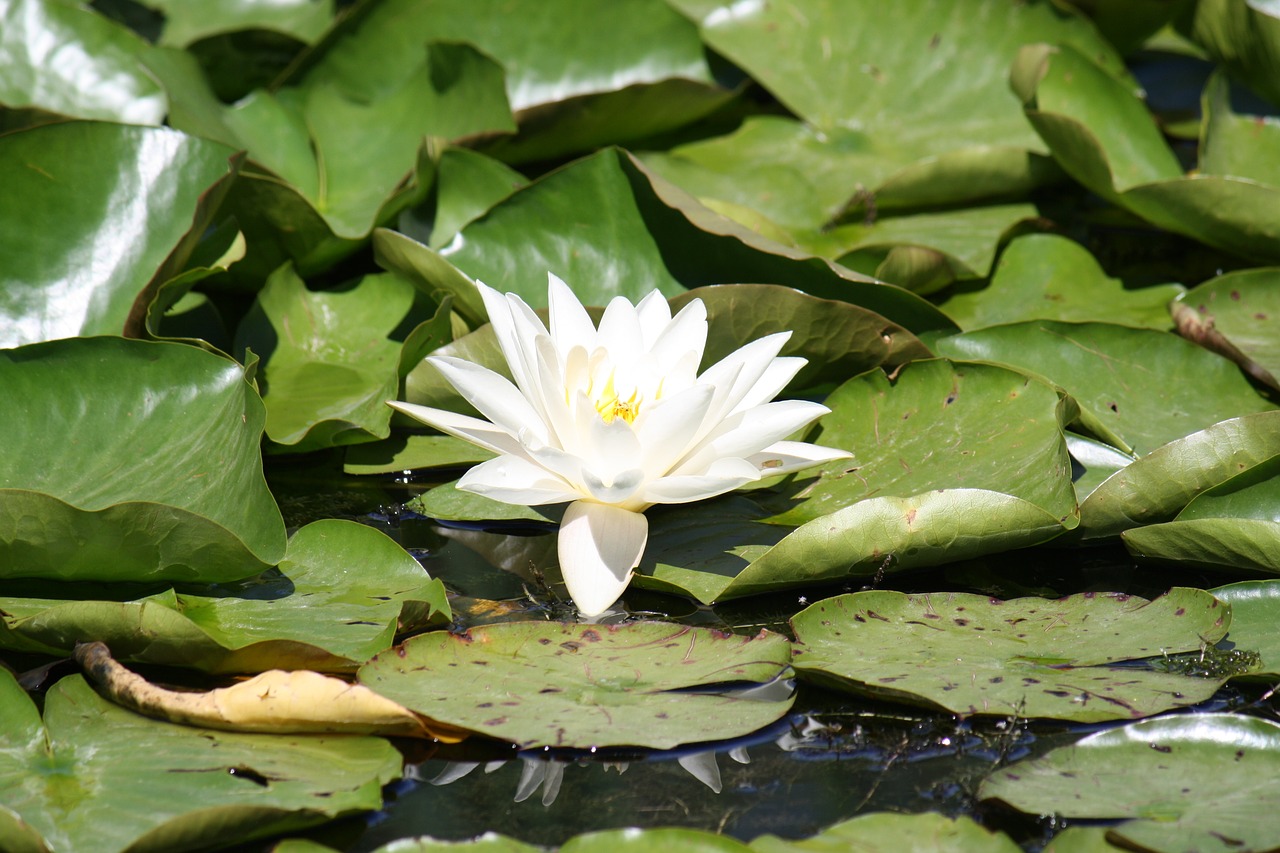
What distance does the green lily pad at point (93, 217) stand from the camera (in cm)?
197

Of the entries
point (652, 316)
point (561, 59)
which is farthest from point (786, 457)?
point (561, 59)

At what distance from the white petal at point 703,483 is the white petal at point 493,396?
0.21 m

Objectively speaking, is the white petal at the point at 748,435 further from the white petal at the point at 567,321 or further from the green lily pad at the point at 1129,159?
the green lily pad at the point at 1129,159

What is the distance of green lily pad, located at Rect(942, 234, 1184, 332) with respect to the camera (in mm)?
2426

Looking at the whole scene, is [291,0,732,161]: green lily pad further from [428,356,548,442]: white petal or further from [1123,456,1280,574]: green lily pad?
[1123,456,1280,574]: green lily pad

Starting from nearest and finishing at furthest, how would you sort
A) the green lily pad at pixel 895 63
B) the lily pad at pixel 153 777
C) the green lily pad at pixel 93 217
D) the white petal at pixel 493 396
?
the lily pad at pixel 153 777 < the white petal at pixel 493 396 < the green lily pad at pixel 93 217 < the green lily pad at pixel 895 63

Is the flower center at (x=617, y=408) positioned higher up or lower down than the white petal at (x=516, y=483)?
higher up

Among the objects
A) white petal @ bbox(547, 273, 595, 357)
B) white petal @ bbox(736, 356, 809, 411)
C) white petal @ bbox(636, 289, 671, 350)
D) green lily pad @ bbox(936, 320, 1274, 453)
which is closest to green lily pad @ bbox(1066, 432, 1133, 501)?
green lily pad @ bbox(936, 320, 1274, 453)

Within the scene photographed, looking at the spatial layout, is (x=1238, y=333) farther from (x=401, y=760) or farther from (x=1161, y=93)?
(x=401, y=760)

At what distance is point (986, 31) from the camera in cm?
310

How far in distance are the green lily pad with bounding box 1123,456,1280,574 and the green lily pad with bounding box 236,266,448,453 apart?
1330 mm

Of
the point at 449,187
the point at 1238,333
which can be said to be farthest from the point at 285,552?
the point at 1238,333

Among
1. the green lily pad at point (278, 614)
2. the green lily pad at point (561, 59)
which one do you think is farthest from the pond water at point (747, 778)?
the green lily pad at point (561, 59)

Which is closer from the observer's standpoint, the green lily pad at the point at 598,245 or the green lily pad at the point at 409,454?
the green lily pad at the point at 409,454
